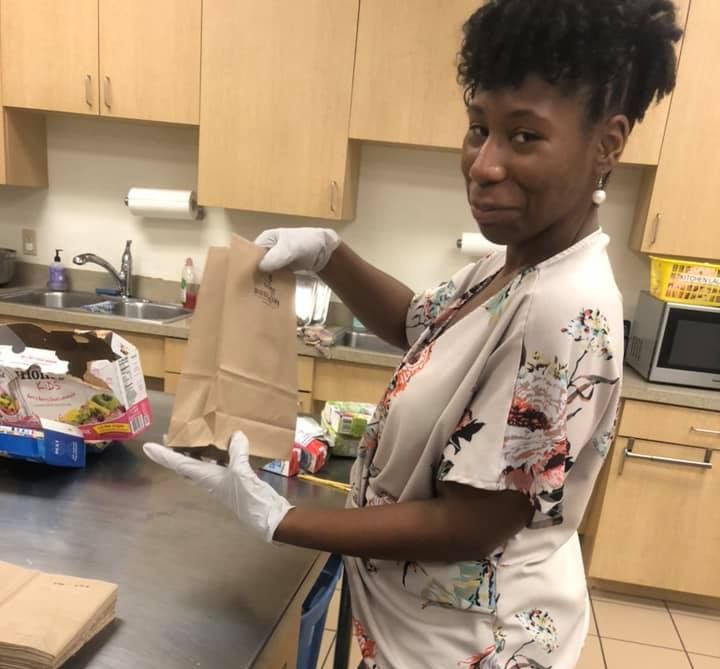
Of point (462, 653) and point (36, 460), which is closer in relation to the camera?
point (462, 653)

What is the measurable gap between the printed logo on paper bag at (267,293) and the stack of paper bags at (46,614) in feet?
1.39

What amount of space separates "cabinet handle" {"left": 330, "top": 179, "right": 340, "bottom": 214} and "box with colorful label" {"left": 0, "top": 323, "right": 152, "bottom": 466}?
139cm

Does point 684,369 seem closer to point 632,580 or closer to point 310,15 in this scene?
point 632,580

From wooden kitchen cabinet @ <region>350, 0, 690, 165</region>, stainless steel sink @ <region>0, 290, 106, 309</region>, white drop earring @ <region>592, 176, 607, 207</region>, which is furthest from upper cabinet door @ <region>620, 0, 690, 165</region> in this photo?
stainless steel sink @ <region>0, 290, 106, 309</region>

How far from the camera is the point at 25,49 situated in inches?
98.1

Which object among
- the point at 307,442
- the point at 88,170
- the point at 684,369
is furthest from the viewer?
the point at 88,170

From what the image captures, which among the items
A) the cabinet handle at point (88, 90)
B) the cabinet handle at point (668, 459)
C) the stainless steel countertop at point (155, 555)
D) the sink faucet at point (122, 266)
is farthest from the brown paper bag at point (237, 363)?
the sink faucet at point (122, 266)

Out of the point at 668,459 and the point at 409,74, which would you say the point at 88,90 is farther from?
the point at 668,459

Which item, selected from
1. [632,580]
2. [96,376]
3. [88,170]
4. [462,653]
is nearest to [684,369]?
[632,580]

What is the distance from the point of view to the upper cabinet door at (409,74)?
2.23 meters

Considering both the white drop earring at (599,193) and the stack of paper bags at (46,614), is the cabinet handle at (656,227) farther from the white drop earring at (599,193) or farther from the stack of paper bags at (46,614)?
the stack of paper bags at (46,614)

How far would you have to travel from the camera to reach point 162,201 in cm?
267

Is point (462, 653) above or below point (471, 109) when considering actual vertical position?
below

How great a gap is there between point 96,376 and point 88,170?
7.01 ft
